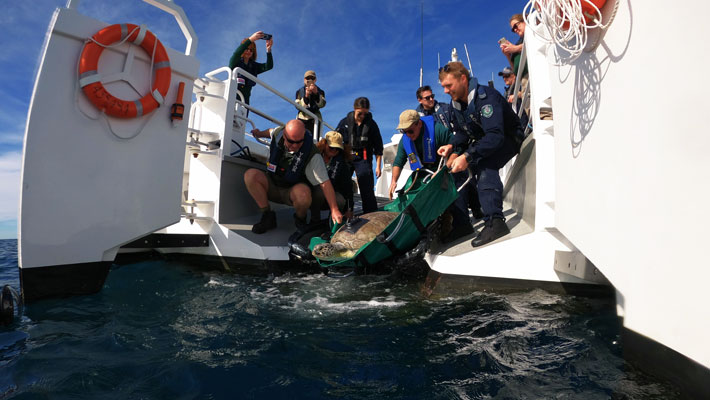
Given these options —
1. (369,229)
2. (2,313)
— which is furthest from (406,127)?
(2,313)

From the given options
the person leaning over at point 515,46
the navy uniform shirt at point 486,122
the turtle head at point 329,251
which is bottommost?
the turtle head at point 329,251

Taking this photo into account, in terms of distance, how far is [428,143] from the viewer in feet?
13.6

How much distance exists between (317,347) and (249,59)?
6.00 m

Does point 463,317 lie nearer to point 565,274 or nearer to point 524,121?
point 565,274

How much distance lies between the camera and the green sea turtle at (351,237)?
3490mm

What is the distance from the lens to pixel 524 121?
4.66m

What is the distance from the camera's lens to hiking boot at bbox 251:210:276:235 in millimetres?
4480

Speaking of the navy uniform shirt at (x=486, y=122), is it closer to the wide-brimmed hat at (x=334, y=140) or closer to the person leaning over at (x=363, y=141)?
the wide-brimmed hat at (x=334, y=140)

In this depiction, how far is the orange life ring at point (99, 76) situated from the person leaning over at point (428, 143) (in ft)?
7.79

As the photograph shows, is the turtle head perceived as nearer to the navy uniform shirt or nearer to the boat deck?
the boat deck

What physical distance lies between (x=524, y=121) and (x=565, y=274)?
8.15 feet

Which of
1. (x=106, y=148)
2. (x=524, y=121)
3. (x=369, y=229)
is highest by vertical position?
(x=524, y=121)

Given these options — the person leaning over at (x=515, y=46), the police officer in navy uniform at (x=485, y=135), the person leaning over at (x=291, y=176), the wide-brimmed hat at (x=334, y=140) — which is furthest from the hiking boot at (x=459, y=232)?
the person leaning over at (x=515, y=46)

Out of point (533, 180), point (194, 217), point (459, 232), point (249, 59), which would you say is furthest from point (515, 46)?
point (194, 217)
